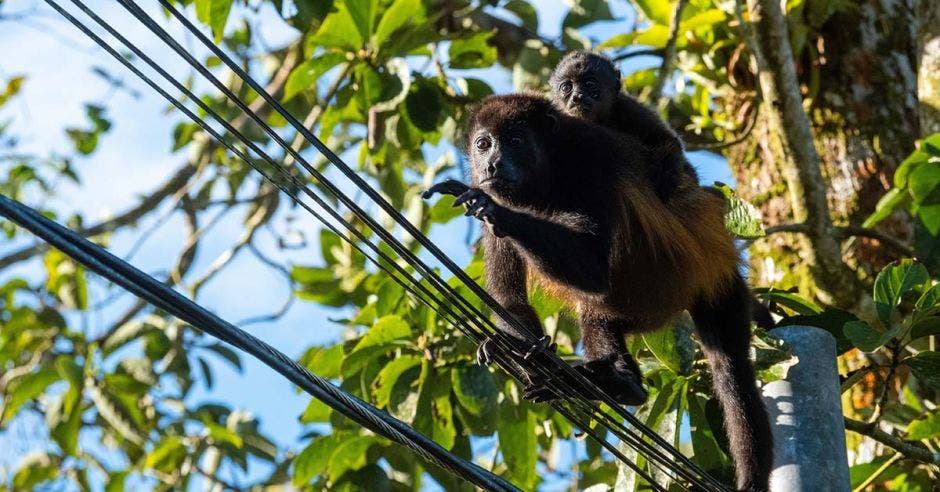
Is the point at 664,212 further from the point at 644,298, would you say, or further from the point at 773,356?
the point at 773,356

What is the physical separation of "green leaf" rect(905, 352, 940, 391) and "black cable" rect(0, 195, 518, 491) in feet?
7.04

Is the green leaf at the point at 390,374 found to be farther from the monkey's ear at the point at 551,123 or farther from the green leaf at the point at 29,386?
the green leaf at the point at 29,386

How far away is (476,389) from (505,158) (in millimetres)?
1220

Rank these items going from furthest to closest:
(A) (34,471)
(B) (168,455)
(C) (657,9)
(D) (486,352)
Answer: (A) (34,471) < (B) (168,455) < (C) (657,9) < (D) (486,352)

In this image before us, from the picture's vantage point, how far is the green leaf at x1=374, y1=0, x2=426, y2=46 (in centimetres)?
650

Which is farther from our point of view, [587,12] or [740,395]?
[587,12]

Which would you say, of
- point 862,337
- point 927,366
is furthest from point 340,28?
Result: point 927,366

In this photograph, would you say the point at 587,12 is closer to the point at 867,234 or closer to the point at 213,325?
the point at 867,234

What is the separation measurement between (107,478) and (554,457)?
3681mm

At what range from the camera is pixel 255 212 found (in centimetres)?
905

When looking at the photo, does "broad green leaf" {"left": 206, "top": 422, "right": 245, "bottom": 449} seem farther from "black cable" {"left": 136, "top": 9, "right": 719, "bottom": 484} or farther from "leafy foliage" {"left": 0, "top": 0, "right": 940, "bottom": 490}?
"black cable" {"left": 136, "top": 9, "right": 719, "bottom": 484}

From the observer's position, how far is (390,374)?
5805mm

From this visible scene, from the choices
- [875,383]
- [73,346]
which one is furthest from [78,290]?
[875,383]

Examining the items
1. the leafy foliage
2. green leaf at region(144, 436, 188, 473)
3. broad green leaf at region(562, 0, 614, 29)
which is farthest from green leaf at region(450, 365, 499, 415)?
green leaf at region(144, 436, 188, 473)
